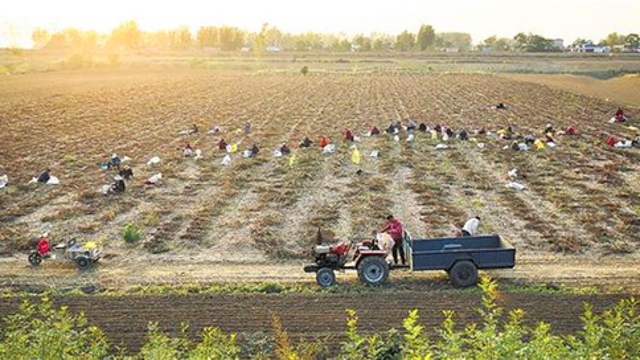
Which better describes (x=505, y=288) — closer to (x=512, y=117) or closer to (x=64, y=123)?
(x=512, y=117)

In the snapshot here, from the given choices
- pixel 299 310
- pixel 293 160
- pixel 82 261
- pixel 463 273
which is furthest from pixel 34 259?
pixel 293 160

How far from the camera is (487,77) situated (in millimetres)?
80188

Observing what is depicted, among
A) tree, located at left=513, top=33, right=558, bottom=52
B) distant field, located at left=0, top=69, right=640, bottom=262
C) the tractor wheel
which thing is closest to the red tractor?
the tractor wheel

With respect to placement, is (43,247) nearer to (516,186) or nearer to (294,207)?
(294,207)

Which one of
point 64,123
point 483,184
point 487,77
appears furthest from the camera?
point 487,77

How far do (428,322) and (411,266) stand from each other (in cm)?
195

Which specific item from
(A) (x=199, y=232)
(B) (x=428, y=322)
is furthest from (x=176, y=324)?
(A) (x=199, y=232)

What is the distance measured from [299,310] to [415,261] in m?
2.92

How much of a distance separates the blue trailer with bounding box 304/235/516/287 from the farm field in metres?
0.52

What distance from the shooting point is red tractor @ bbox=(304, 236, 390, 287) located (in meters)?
15.0

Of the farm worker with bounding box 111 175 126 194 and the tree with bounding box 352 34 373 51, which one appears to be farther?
the tree with bounding box 352 34 373 51

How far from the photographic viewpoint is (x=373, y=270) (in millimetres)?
15078

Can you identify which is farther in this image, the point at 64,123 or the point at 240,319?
the point at 64,123

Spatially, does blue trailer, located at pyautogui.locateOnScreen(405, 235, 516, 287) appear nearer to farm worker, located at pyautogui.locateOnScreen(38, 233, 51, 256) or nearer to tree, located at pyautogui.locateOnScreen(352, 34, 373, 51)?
farm worker, located at pyautogui.locateOnScreen(38, 233, 51, 256)
